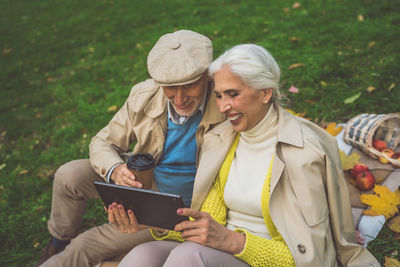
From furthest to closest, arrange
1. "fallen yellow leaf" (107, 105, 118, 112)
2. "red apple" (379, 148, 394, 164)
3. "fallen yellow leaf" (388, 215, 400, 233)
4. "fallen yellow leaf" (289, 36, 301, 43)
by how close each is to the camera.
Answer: "fallen yellow leaf" (289, 36, 301, 43), "fallen yellow leaf" (107, 105, 118, 112), "red apple" (379, 148, 394, 164), "fallen yellow leaf" (388, 215, 400, 233)

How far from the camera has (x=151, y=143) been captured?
2871mm

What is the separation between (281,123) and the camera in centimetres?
234

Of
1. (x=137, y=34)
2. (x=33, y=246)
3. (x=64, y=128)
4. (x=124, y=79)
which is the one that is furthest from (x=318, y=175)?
(x=137, y=34)

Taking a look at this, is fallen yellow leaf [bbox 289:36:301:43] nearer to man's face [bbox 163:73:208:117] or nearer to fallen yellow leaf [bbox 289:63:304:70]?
fallen yellow leaf [bbox 289:63:304:70]

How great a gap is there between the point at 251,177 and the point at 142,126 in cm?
102

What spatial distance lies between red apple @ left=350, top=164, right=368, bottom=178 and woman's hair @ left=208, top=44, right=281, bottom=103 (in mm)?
1340

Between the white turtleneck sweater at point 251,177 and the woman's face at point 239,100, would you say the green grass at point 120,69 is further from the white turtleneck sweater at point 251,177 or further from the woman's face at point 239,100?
the woman's face at point 239,100

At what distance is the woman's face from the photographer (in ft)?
7.44

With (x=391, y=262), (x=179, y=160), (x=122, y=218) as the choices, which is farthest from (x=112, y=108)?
(x=391, y=262)

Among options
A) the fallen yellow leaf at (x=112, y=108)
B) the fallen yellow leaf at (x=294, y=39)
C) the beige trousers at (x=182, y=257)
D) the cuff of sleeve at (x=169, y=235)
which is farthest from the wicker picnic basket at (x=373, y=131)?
the fallen yellow leaf at (x=112, y=108)

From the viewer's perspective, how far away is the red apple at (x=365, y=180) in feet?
9.89

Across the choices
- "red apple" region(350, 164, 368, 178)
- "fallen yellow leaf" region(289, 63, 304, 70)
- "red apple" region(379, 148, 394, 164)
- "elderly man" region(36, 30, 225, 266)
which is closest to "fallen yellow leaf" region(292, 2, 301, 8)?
"fallen yellow leaf" region(289, 63, 304, 70)

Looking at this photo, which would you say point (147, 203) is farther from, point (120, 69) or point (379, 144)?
point (120, 69)

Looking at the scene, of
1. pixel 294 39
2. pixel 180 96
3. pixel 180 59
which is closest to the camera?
pixel 180 59
